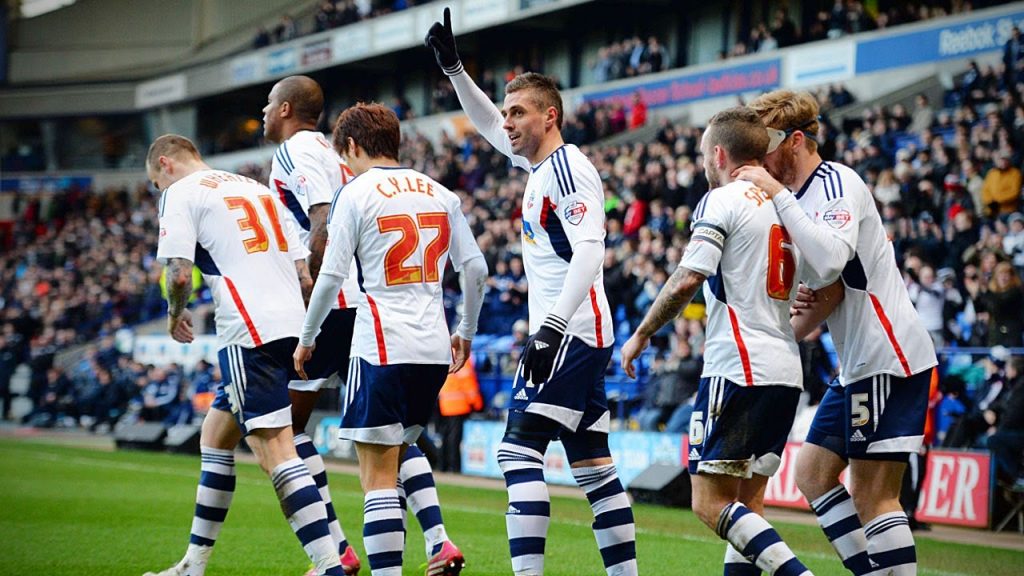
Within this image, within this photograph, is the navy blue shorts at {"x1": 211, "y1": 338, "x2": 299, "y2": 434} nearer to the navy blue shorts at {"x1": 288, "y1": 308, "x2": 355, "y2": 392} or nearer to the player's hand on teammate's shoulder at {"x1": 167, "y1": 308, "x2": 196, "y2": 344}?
the player's hand on teammate's shoulder at {"x1": 167, "y1": 308, "x2": 196, "y2": 344}

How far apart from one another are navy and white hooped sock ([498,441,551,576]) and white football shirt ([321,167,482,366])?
634 millimetres

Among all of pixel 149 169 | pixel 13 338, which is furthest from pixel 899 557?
pixel 13 338

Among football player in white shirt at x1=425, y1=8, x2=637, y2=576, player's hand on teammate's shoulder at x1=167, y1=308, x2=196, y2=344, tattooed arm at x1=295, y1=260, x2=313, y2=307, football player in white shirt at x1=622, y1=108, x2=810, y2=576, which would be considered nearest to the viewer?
football player in white shirt at x1=622, y1=108, x2=810, y2=576

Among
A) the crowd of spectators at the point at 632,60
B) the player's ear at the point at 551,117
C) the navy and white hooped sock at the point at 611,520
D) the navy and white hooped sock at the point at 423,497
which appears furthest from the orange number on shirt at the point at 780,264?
the crowd of spectators at the point at 632,60

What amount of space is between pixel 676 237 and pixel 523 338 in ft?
9.03

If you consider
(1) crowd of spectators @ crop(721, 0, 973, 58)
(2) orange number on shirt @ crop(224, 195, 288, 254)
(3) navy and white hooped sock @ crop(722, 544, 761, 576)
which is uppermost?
(1) crowd of spectators @ crop(721, 0, 973, 58)

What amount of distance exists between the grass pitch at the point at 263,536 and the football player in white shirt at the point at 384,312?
1851 millimetres

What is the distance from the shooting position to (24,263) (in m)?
41.1

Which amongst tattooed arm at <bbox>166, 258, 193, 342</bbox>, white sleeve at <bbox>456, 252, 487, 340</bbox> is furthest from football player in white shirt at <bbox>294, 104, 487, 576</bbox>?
tattooed arm at <bbox>166, 258, 193, 342</bbox>

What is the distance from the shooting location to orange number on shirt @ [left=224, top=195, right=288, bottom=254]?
245 inches

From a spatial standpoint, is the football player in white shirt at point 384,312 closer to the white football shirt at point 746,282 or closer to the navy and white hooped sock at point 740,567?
the white football shirt at point 746,282

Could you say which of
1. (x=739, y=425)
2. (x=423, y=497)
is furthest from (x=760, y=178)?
(x=423, y=497)

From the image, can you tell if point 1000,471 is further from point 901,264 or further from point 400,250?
point 400,250

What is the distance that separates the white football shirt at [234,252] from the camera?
607 cm
